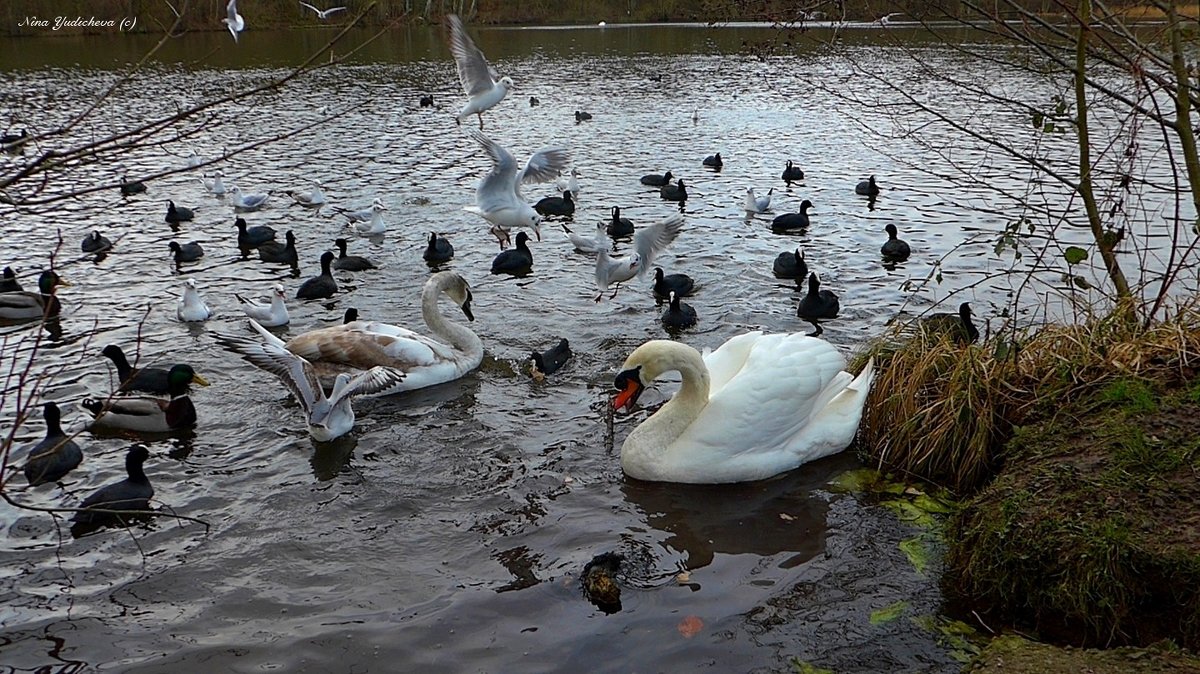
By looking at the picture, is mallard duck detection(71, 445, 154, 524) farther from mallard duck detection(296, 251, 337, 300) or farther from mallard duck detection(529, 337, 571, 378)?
mallard duck detection(296, 251, 337, 300)

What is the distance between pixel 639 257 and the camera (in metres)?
12.2

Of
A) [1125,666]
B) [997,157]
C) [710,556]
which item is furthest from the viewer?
[997,157]

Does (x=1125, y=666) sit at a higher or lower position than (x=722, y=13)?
lower

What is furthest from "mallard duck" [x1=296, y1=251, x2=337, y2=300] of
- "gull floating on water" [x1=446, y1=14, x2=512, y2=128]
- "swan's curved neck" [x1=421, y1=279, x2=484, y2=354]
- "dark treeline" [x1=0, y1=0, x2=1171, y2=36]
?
"gull floating on water" [x1=446, y1=14, x2=512, y2=128]

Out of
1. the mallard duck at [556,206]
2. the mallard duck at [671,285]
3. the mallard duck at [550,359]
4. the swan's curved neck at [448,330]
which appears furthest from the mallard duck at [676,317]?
the mallard duck at [556,206]

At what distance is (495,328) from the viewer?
439 inches

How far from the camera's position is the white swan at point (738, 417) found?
6.89m

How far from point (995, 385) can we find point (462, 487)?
3989 millimetres

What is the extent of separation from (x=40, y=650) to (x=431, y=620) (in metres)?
2.10

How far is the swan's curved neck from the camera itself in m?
9.89

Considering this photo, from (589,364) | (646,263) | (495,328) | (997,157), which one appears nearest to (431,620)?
(589,364)

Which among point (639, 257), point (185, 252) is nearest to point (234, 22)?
point (185, 252)

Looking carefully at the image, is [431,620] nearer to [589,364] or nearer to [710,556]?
[710,556]

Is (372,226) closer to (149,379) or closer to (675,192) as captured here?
(675,192)
